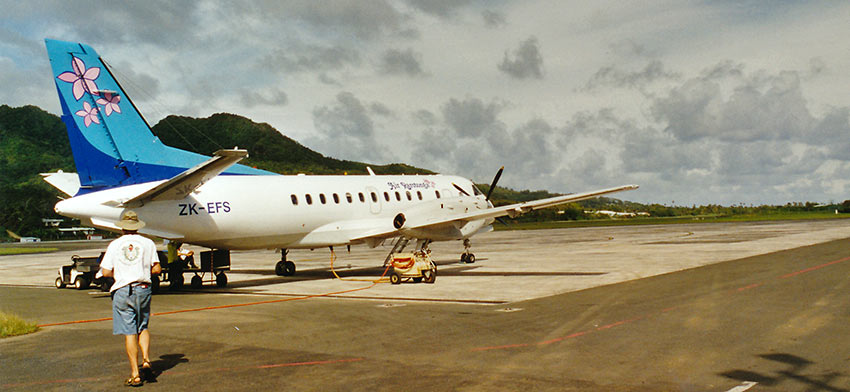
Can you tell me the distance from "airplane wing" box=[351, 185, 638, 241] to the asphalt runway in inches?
103

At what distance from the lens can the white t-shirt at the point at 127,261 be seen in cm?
848

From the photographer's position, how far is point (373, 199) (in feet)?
85.5

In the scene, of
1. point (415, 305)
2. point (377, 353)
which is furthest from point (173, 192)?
point (377, 353)

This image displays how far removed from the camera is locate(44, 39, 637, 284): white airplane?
19.0 metres

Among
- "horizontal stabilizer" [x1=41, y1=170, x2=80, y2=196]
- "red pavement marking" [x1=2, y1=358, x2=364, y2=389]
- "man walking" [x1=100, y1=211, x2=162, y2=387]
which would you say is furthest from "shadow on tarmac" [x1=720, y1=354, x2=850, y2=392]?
"horizontal stabilizer" [x1=41, y1=170, x2=80, y2=196]

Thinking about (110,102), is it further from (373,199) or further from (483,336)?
(483,336)

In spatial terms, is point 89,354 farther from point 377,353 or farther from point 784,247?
point 784,247

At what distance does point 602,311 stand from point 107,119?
16.0 metres

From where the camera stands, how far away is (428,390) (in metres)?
7.47

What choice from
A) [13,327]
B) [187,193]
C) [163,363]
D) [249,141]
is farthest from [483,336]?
[249,141]

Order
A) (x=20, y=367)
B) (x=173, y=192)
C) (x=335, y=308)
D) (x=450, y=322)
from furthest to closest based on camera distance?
(x=173, y=192)
(x=335, y=308)
(x=450, y=322)
(x=20, y=367)

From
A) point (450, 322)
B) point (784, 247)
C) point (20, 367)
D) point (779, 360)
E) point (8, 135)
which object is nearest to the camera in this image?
point (779, 360)

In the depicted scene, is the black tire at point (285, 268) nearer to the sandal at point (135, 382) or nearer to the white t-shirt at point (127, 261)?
the white t-shirt at point (127, 261)

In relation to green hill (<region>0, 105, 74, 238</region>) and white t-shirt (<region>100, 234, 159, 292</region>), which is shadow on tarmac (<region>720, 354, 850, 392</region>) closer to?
white t-shirt (<region>100, 234, 159, 292</region>)
